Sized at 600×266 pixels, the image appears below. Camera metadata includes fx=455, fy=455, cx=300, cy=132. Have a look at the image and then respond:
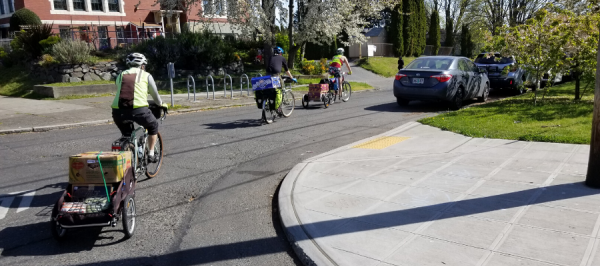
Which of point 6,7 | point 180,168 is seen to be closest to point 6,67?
point 6,7

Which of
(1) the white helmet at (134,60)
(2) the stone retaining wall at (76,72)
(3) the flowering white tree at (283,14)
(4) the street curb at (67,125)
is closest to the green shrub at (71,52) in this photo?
(2) the stone retaining wall at (76,72)

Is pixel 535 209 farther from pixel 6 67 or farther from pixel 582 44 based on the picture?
pixel 6 67

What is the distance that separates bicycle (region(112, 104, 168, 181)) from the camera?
5.67 metres

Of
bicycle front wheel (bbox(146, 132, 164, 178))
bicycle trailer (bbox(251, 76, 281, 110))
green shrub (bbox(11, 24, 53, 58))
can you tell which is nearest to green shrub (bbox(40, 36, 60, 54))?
green shrub (bbox(11, 24, 53, 58))

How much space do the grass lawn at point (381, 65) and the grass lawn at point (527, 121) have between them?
23024 mm

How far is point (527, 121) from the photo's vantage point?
9703mm

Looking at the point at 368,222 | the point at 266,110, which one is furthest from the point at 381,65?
the point at 368,222

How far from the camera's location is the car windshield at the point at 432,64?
13.4 m

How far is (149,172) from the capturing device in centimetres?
669

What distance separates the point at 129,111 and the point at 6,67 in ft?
66.8

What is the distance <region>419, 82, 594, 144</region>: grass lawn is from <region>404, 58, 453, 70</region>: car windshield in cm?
171

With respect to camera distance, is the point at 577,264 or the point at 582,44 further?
the point at 582,44

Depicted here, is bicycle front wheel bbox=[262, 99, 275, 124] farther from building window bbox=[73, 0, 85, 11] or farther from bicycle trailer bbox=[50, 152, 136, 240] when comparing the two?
building window bbox=[73, 0, 85, 11]

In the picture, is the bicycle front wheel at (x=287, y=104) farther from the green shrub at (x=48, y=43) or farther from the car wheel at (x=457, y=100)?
the green shrub at (x=48, y=43)
